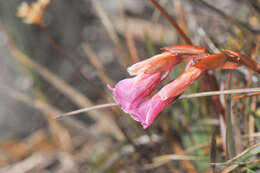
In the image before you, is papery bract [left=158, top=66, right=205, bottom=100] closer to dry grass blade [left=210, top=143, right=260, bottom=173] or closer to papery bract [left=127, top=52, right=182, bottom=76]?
papery bract [left=127, top=52, right=182, bottom=76]

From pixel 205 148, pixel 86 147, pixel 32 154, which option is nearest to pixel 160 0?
pixel 205 148

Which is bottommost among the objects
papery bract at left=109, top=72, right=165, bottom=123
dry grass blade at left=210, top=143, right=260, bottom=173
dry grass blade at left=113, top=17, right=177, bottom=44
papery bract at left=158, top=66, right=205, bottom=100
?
dry grass blade at left=210, top=143, right=260, bottom=173

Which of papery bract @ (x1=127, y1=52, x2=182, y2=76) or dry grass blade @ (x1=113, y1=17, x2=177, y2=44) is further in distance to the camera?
dry grass blade @ (x1=113, y1=17, x2=177, y2=44)

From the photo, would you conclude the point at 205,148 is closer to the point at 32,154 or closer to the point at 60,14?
the point at 32,154

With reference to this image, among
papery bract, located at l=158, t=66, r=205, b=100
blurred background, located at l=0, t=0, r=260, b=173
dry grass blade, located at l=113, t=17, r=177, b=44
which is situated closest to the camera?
papery bract, located at l=158, t=66, r=205, b=100

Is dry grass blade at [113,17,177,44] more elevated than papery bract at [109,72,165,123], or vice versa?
dry grass blade at [113,17,177,44]

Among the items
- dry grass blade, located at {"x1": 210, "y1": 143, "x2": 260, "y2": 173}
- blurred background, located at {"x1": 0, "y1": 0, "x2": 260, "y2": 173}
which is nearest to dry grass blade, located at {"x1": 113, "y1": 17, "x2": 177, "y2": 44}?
blurred background, located at {"x1": 0, "y1": 0, "x2": 260, "y2": 173}

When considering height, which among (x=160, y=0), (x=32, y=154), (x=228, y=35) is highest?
(x=160, y=0)

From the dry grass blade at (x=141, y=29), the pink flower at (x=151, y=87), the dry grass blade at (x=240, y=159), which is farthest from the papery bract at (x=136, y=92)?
the dry grass blade at (x=141, y=29)
